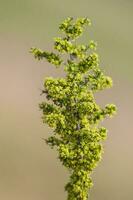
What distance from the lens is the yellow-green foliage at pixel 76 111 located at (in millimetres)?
39312

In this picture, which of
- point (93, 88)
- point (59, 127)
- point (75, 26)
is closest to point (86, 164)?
point (59, 127)

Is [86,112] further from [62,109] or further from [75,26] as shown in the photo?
[75,26]

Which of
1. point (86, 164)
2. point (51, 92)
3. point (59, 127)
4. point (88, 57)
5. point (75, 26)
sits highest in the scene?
point (75, 26)

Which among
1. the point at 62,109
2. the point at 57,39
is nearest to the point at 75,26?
the point at 57,39

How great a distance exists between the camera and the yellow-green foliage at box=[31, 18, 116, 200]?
129 ft

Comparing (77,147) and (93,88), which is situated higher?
(93,88)

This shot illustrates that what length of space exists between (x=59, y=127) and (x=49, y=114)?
1613 millimetres

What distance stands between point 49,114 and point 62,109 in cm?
142

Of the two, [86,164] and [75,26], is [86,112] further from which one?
[75,26]

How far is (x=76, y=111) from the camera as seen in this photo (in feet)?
130

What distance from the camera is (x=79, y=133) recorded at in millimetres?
39406

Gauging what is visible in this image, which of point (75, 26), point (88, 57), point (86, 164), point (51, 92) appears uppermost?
point (75, 26)

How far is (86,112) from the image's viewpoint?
39.8m

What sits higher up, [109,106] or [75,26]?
[75,26]
